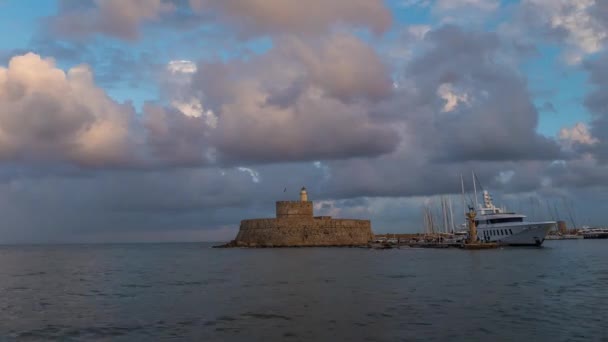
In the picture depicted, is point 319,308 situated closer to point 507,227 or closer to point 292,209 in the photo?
point 507,227

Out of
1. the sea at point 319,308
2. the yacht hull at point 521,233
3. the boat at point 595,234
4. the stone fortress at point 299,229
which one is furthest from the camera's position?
the boat at point 595,234

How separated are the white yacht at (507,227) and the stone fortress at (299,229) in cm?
2085

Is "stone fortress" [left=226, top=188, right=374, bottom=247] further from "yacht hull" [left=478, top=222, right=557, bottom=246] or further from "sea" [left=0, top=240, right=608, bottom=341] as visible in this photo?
"sea" [left=0, top=240, right=608, bottom=341]

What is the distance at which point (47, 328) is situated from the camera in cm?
1527

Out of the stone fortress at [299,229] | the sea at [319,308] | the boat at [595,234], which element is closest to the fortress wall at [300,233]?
the stone fortress at [299,229]

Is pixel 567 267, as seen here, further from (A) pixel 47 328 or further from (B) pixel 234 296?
(A) pixel 47 328

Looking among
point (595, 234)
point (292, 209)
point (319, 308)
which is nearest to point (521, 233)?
point (292, 209)

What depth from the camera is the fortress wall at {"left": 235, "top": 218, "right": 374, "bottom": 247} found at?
238ft

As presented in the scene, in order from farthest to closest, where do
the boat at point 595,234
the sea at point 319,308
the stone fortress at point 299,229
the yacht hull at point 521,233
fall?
the boat at point 595,234 → the stone fortress at point 299,229 → the yacht hull at point 521,233 → the sea at point 319,308

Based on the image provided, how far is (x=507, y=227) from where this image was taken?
188 ft

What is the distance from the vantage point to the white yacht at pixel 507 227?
56.4 m

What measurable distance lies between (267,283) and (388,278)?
255 inches

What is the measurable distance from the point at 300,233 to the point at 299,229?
56 cm

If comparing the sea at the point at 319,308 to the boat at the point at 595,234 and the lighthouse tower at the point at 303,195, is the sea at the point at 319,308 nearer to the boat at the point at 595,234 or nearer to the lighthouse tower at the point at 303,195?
the lighthouse tower at the point at 303,195
